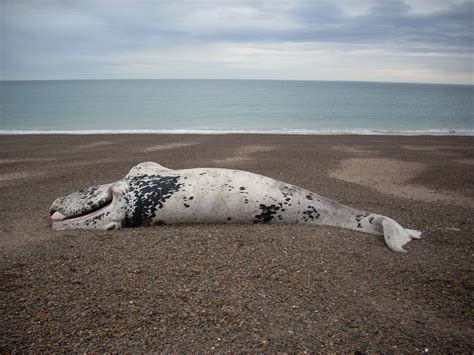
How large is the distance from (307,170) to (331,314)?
771cm

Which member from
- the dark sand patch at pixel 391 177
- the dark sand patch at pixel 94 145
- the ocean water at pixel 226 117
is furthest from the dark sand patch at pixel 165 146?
the dark sand patch at pixel 391 177

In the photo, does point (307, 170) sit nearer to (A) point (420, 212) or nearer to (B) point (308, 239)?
(A) point (420, 212)

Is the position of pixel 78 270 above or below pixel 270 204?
below

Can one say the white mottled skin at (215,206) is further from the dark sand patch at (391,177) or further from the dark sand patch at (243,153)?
the dark sand patch at (243,153)

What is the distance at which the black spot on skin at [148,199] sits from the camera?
570 centimetres

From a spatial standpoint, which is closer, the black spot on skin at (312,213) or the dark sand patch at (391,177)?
the black spot on skin at (312,213)

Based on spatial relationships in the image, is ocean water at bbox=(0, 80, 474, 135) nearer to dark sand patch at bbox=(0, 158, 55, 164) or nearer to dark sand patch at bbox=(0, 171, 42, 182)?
dark sand patch at bbox=(0, 158, 55, 164)

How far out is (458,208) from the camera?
7359 millimetres

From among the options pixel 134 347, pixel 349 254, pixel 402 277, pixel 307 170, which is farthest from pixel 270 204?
pixel 307 170

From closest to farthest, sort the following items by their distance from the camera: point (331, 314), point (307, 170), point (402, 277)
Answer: point (331, 314) → point (402, 277) → point (307, 170)

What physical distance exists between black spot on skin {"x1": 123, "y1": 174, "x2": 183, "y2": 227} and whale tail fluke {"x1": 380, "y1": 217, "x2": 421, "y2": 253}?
→ 3289 mm

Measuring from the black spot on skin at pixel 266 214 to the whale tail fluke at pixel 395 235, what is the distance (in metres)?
1.70

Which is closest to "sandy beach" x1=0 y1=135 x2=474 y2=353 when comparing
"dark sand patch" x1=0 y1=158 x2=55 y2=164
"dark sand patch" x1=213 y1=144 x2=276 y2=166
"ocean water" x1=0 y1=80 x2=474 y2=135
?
"dark sand patch" x1=213 y1=144 x2=276 y2=166

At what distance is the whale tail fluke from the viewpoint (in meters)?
5.11
